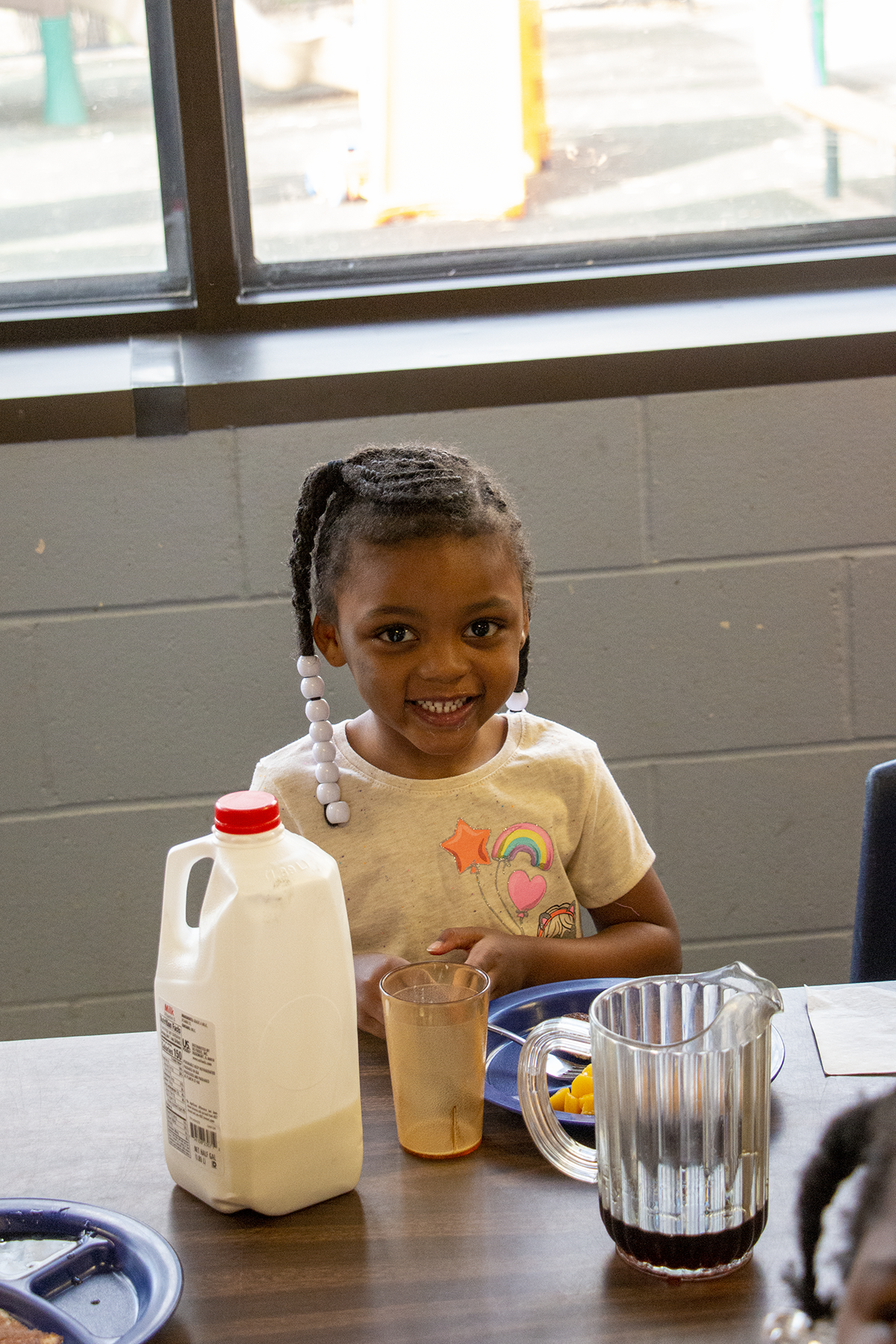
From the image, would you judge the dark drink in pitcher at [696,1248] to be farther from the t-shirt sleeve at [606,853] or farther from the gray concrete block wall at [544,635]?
the gray concrete block wall at [544,635]

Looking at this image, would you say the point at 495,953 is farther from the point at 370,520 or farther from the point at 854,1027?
the point at 370,520

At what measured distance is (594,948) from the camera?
107 cm

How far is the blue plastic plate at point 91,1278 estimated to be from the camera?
2.02 ft

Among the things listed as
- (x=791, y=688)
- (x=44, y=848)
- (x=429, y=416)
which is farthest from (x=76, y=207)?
(x=791, y=688)

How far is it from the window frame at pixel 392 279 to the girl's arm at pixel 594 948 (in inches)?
37.9

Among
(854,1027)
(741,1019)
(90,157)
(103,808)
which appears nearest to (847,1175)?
(741,1019)

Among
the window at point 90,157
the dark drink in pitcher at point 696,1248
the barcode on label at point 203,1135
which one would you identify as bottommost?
the dark drink in pitcher at point 696,1248

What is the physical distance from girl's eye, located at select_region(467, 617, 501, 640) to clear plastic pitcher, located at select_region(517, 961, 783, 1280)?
0.48 meters

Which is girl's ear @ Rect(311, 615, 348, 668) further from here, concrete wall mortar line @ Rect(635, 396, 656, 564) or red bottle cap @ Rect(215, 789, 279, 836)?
concrete wall mortar line @ Rect(635, 396, 656, 564)

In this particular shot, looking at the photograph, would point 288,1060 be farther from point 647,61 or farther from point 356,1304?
point 647,61

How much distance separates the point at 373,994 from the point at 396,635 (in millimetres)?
300

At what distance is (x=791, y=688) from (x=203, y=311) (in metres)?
0.93

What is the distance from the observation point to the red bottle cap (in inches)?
26.7

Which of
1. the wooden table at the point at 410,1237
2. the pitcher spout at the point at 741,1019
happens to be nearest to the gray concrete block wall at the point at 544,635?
the wooden table at the point at 410,1237
